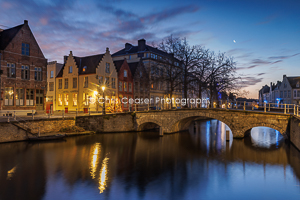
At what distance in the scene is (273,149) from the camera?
20.5m

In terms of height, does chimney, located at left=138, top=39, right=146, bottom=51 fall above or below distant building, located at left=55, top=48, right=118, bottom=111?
above

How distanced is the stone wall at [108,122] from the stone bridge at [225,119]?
1.23m

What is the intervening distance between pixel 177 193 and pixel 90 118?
19654 mm

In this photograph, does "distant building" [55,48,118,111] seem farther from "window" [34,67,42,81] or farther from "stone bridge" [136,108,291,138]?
"stone bridge" [136,108,291,138]

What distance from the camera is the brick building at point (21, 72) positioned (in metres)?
26.6

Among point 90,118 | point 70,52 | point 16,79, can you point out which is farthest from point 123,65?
point 16,79

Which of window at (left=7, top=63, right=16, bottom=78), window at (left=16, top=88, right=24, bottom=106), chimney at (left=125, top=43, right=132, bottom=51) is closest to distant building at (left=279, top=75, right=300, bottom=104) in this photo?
chimney at (left=125, top=43, right=132, bottom=51)

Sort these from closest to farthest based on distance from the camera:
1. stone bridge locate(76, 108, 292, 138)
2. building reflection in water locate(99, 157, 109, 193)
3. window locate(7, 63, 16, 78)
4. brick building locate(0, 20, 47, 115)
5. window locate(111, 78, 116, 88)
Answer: building reflection in water locate(99, 157, 109, 193)
stone bridge locate(76, 108, 292, 138)
brick building locate(0, 20, 47, 115)
window locate(7, 63, 16, 78)
window locate(111, 78, 116, 88)

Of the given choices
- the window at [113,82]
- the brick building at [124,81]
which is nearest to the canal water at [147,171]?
the window at [113,82]

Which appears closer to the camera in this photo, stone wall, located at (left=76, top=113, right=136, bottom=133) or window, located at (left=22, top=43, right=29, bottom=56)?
stone wall, located at (left=76, top=113, right=136, bottom=133)

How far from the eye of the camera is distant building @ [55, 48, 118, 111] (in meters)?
35.9

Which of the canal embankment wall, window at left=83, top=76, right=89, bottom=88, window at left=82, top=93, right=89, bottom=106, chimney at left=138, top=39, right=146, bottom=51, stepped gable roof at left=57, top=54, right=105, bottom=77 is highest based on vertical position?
chimney at left=138, top=39, right=146, bottom=51

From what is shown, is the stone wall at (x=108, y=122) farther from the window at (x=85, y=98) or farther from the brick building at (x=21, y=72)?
the window at (x=85, y=98)

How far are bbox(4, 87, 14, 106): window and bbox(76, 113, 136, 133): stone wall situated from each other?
26.7 feet
